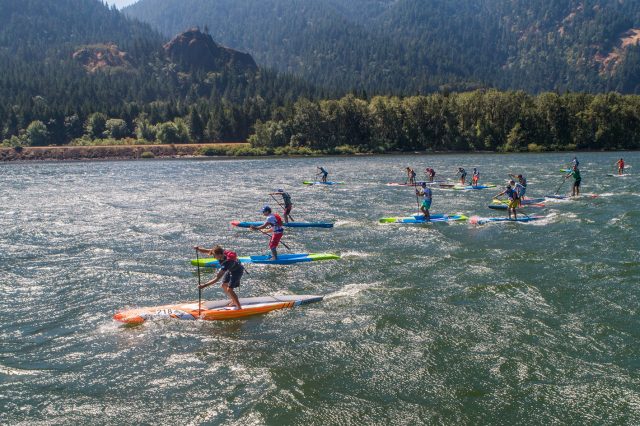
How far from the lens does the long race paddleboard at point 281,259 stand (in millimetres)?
24656

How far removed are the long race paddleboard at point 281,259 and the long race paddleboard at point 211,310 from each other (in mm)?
5562

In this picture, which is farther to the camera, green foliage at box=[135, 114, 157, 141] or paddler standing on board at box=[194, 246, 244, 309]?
green foliage at box=[135, 114, 157, 141]

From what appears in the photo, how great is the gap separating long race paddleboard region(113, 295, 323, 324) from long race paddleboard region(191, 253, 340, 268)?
5.56m

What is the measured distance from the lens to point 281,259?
2488 cm

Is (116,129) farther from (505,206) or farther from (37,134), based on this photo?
(505,206)

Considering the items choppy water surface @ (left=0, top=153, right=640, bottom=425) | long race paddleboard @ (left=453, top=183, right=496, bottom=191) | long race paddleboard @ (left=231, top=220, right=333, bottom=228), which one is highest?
long race paddleboard @ (left=453, top=183, right=496, bottom=191)

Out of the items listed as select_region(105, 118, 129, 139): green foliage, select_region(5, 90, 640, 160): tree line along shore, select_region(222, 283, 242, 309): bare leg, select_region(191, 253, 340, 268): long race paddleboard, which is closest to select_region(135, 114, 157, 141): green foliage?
select_region(105, 118, 129, 139): green foliage

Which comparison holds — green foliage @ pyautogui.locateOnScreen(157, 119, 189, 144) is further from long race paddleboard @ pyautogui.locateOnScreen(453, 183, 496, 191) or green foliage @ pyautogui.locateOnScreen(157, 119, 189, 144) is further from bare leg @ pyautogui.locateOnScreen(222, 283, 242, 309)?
bare leg @ pyautogui.locateOnScreen(222, 283, 242, 309)

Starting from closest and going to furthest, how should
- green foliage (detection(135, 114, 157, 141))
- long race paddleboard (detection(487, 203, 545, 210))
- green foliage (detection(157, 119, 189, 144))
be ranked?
long race paddleboard (detection(487, 203, 545, 210)) → green foliage (detection(157, 119, 189, 144)) → green foliage (detection(135, 114, 157, 141))

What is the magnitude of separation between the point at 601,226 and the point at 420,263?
46.0 ft

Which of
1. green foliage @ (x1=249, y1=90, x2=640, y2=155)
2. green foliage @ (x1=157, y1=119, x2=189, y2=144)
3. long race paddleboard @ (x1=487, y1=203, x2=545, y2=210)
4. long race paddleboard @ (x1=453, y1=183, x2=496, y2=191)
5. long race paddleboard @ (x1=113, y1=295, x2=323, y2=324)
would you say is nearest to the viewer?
long race paddleboard @ (x1=113, y1=295, x2=323, y2=324)

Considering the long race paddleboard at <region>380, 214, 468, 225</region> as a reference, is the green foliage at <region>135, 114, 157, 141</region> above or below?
above

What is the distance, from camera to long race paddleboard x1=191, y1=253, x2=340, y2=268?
24.7 meters

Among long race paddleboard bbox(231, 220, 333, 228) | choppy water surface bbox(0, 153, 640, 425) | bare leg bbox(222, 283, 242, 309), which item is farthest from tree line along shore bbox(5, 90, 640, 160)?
bare leg bbox(222, 283, 242, 309)
